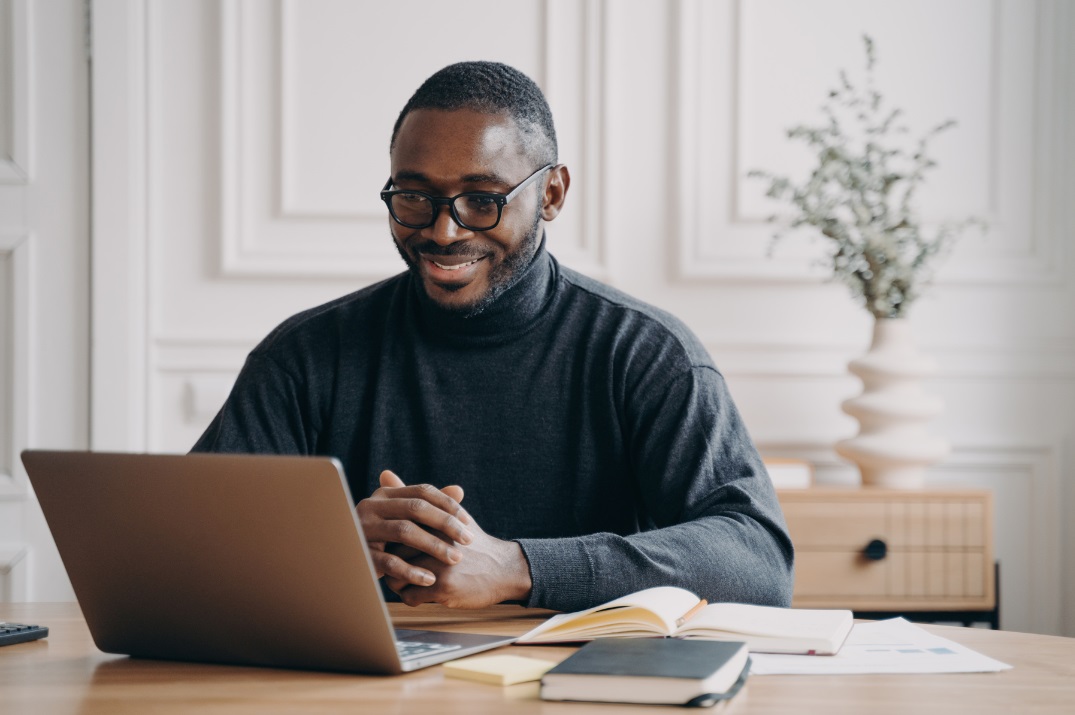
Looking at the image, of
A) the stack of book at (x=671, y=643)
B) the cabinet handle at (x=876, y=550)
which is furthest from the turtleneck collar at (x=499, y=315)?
the cabinet handle at (x=876, y=550)

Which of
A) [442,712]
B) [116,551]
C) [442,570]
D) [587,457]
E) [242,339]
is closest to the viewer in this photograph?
[442,712]

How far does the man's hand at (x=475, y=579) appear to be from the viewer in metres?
1.13

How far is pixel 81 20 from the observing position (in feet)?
8.45

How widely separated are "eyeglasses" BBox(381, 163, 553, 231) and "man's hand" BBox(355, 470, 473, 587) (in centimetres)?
47

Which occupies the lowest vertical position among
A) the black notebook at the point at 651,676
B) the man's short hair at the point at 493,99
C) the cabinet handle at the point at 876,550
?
the cabinet handle at the point at 876,550

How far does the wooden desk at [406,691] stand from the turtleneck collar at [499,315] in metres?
0.66

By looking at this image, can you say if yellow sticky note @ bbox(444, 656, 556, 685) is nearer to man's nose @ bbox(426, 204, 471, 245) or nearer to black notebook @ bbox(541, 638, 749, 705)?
black notebook @ bbox(541, 638, 749, 705)

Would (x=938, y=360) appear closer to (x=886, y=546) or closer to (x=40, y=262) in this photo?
(x=886, y=546)

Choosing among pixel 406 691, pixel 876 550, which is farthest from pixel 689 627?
pixel 876 550

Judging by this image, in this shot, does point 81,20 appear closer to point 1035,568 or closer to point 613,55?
point 613,55

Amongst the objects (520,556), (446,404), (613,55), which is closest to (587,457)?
(446,404)

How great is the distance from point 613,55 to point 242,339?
1025 mm

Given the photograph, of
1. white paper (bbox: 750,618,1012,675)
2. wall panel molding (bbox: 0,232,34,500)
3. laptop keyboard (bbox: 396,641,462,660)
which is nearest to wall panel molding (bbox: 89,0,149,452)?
wall panel molding (bbox: 0,232,34,500)

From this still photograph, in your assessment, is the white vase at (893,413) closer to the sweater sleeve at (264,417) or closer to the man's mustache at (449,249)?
the man's mustache at (449,249)
